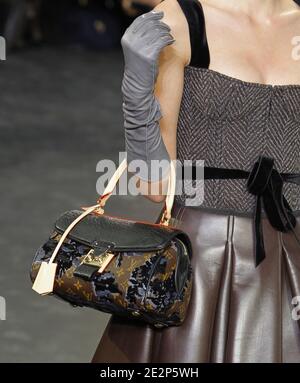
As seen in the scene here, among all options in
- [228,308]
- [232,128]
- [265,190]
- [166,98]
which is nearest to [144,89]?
[166,98]

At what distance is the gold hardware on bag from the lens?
1.89 m

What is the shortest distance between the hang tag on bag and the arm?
0.27m

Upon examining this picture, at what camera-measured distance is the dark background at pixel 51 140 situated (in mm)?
3924

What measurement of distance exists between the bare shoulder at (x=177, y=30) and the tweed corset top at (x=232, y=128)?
0.06ft

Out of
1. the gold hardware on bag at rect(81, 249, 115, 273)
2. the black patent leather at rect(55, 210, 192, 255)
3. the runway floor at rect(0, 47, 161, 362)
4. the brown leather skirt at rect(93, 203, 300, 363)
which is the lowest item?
the runway floor at rect(0, 47, 161, 362)

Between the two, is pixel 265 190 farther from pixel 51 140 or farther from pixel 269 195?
pixel 51 140

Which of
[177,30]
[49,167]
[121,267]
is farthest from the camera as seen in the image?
[49,167]

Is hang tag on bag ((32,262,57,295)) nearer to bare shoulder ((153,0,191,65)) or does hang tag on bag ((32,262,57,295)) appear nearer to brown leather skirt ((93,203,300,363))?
brown leather skirt ((93,203,300,363))

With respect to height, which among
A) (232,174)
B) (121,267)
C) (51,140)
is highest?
(232,174)

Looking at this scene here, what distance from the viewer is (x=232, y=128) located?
2084 millimetres

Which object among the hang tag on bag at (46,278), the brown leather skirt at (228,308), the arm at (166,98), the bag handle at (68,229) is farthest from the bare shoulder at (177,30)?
the hang tag on bag at (46,278)

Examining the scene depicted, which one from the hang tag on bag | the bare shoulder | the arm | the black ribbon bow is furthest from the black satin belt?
the hang tag on bag

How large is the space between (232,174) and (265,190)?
0.25 ft

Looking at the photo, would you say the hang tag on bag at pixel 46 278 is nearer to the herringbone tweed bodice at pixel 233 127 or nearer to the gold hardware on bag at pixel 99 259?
the gold hardware on bag at pixel 99 259
